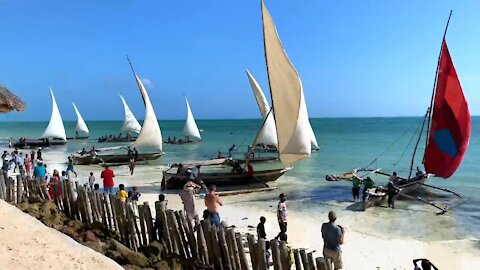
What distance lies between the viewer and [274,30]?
18.0 metres

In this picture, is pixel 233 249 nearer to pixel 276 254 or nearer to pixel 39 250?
pixel 276 254

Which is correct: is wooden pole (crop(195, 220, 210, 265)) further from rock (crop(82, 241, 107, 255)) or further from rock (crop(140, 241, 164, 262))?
rock (crop(82, 241, 107, 255))

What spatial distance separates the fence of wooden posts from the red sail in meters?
14.6

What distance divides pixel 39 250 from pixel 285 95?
501 inches

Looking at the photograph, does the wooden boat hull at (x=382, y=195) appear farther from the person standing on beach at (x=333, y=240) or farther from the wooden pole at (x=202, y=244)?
the wooden pole at (x=202, y=244)

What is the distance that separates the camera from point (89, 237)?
27.5 ft

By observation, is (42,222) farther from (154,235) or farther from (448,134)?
(448,134)

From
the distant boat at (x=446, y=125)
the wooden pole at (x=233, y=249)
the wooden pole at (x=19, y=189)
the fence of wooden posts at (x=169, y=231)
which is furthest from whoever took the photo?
the distant boat at (x=446, y=125)

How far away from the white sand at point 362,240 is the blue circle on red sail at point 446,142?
365 cm

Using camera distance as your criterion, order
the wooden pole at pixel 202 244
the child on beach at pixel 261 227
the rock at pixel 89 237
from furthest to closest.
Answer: the child on beach at pixel 261 227 < the rock at pixel 89 237 < the wooden pole at pixel 202 244

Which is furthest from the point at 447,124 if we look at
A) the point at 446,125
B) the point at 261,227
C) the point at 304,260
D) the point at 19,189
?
the point at 19,189

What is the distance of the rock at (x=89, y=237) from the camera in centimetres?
827

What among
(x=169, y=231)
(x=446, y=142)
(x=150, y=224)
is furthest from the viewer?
(x=446, y=142)

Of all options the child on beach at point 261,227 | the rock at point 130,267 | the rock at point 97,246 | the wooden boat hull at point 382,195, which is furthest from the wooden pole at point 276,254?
the wooden boat hull at point 382,195
